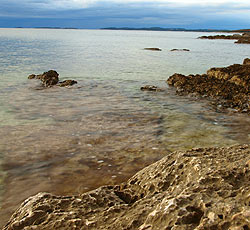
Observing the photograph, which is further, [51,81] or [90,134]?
[51,81]

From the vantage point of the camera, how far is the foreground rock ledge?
2.48 m

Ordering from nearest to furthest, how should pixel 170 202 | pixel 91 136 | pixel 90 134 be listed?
pixel 170 202, pixel 91 136, pixel 90 134

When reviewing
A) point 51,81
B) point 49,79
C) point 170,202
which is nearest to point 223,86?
point 51,81

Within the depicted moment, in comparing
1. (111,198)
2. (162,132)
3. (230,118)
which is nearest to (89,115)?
(162,132)

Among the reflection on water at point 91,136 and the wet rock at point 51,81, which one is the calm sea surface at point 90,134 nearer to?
the reflection on water at point 91,136

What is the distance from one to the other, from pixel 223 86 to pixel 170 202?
1257cm

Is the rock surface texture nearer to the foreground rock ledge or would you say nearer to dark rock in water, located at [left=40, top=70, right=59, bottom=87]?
dark rock in water, located at [left=40, top=70, right=59, bottom=87]

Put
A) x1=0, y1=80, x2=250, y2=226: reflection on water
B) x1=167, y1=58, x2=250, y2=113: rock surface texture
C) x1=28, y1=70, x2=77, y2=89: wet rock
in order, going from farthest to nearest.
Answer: x1=28, y1=70, x2=77, y2=89: wet rock
x1=167, y1=58, x2=250, y2=113: rock surface texture
x1=0, y1=80, x2=250, y2=226: reflection on water

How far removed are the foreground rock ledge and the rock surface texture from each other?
785 centimetres

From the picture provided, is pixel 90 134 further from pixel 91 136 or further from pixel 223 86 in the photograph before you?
pixel 223 86

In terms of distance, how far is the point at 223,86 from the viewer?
14.1 meters

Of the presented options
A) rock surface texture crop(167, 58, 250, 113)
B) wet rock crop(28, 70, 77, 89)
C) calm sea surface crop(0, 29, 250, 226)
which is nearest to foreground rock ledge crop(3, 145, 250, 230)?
calm sea surface crop(0, 29, 250, 226)

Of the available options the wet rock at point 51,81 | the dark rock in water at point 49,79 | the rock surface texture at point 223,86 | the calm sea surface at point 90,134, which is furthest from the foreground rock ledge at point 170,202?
the dark rock in water at point 49,79

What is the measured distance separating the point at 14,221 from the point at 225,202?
2431 mm
